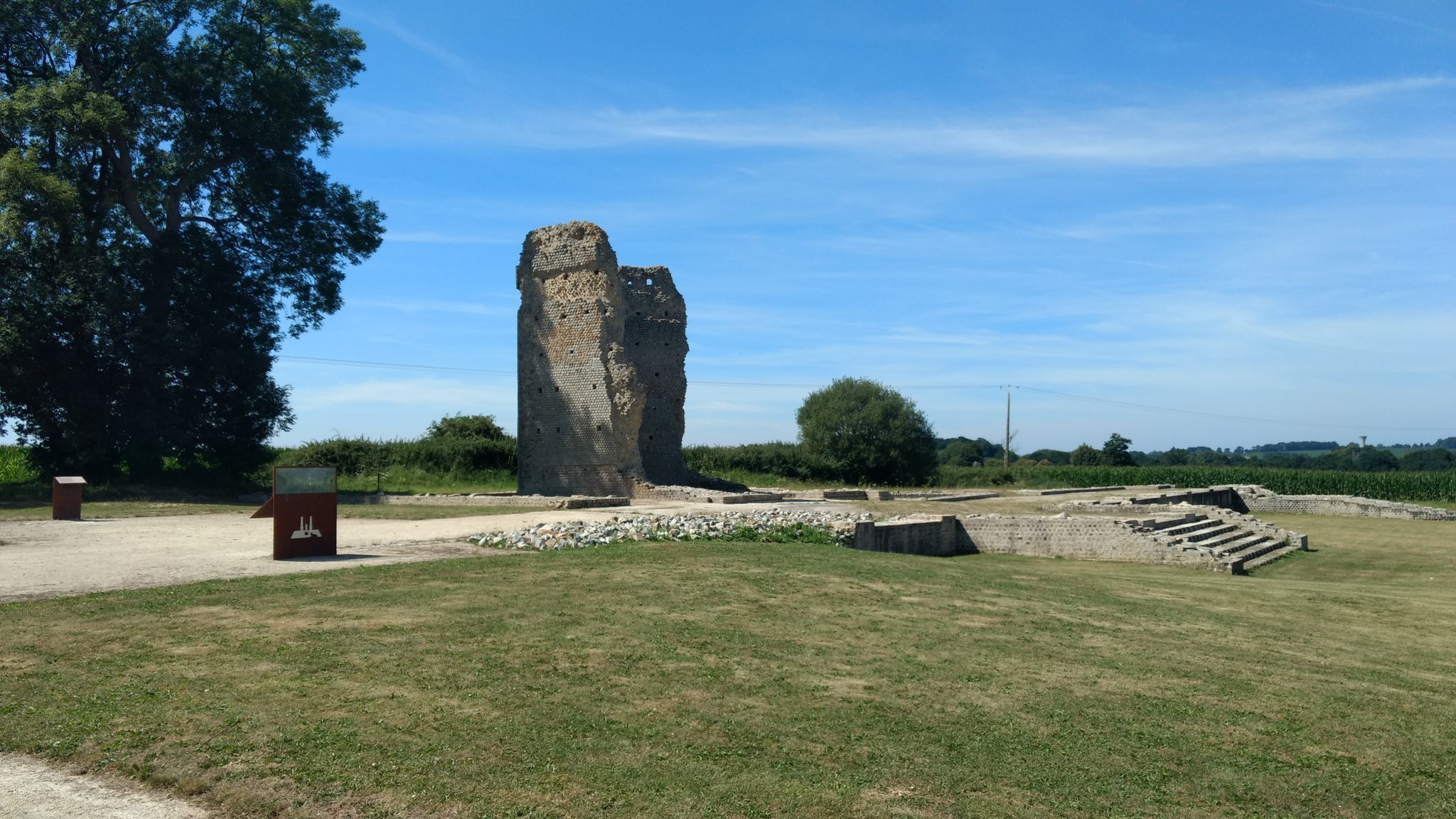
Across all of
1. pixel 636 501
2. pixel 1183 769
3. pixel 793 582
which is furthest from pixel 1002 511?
pixel 1183 769

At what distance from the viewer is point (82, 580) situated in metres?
10.0

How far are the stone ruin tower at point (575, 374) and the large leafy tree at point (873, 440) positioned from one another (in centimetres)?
1995

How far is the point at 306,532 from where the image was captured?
12.2 meters

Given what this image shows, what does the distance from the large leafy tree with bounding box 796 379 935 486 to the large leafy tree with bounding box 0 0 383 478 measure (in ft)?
77.7

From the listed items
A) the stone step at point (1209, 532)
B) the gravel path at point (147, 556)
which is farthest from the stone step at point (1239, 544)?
the gravel path at point (147, 556)

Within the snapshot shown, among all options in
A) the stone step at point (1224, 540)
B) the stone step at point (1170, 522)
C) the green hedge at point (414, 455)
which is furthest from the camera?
the green hedge at point (414, 455)

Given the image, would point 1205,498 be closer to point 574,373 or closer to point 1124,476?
point 1124,476

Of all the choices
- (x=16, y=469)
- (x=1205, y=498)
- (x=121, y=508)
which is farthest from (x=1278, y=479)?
(x=16, y=469)

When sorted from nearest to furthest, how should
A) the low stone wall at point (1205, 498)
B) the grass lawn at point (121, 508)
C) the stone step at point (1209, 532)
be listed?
the grass lawn at point (121, 508), the stone step at point (1209, 532), the low stone wall at point (1205, 498)

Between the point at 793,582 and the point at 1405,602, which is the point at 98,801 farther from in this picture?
the point at 1405,602

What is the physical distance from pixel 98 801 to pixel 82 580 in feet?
20.8

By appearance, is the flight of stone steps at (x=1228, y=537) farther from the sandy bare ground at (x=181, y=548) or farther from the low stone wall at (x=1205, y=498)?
the sandy bare ground at (x=181, y=548)

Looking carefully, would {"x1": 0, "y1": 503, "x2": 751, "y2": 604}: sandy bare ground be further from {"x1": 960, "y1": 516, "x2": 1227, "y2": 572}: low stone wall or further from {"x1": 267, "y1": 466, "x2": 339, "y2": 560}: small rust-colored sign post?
{"x1": 960, "y1": 516, "x2": 1227, "y2": 572}: low stone wall

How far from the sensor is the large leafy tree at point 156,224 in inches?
1017
